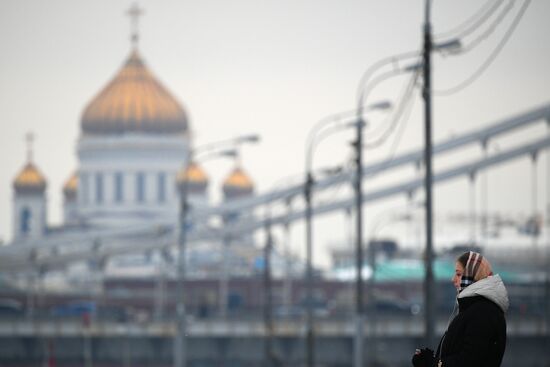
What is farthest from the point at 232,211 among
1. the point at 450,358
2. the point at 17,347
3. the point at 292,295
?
the point at 450,358

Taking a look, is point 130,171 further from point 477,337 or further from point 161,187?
point 477,337

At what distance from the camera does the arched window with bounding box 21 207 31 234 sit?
7495 inches

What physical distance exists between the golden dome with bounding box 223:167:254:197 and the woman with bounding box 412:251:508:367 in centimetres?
17691

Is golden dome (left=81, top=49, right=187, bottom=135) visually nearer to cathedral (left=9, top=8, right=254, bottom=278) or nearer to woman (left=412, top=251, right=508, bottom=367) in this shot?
cathedral (left=9, top=8, right=254, bottom=278)

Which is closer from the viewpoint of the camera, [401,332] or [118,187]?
[401,332]

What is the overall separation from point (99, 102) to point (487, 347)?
18913 cm

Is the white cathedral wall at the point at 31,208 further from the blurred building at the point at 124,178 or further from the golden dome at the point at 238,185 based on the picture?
the golden dome at the point at 238,185

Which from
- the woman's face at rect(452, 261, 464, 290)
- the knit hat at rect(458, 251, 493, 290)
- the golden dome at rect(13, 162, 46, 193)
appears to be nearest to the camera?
the knit hat at rect(458, 251, 493, 290)

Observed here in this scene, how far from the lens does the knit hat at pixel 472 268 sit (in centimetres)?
1123

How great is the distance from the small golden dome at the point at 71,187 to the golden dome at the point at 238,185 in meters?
14.9

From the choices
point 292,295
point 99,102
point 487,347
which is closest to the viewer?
point 487,347

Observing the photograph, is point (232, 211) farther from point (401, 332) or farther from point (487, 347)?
point (487, 347)

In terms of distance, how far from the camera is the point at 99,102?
653ft

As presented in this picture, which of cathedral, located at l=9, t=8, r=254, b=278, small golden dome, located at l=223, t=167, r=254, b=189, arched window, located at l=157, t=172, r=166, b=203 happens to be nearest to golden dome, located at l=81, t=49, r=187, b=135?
cathedral, located at l=9, t=8, r=254, b=278
